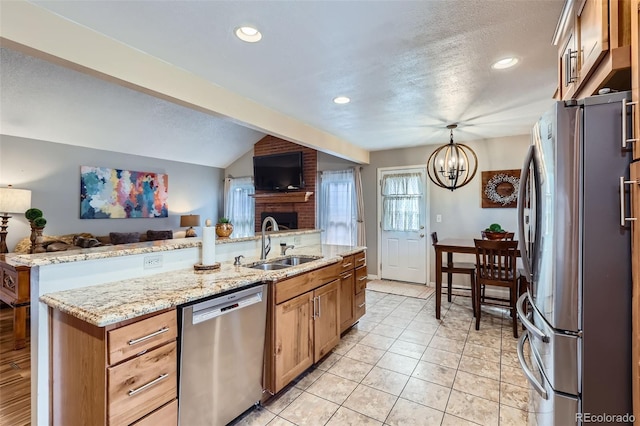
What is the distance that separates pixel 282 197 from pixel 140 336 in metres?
4.83

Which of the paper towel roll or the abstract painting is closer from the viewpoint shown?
the paper towel roll

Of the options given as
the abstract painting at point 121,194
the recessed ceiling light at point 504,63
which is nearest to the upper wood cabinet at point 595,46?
the recessed ceiling light at point 504,63

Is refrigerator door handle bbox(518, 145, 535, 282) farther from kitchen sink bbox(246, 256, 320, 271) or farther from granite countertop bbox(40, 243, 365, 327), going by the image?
kitchen sink bbox(246, 256, 320, 271)

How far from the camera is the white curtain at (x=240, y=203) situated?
6953 mm

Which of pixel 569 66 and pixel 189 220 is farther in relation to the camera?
pixel 189 220

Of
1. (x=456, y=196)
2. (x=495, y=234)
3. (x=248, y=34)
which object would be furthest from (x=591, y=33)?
(x=456, y=196)

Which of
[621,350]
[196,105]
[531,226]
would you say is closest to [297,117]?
[196,105]

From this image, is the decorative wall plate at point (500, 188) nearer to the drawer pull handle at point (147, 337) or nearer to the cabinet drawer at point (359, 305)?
the cabinet drawer at point (359, 305)

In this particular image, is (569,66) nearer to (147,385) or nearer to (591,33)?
(591,33)

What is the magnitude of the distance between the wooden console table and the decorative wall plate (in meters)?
5.46

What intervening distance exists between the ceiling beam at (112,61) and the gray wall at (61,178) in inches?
157

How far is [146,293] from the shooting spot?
60.5 inches

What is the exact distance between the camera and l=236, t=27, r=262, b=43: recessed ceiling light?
1.83m

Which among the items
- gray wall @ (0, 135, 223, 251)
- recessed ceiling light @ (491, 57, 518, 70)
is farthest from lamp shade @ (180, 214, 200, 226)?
recessed ceiling light @ (491, 57, 518, 70)
